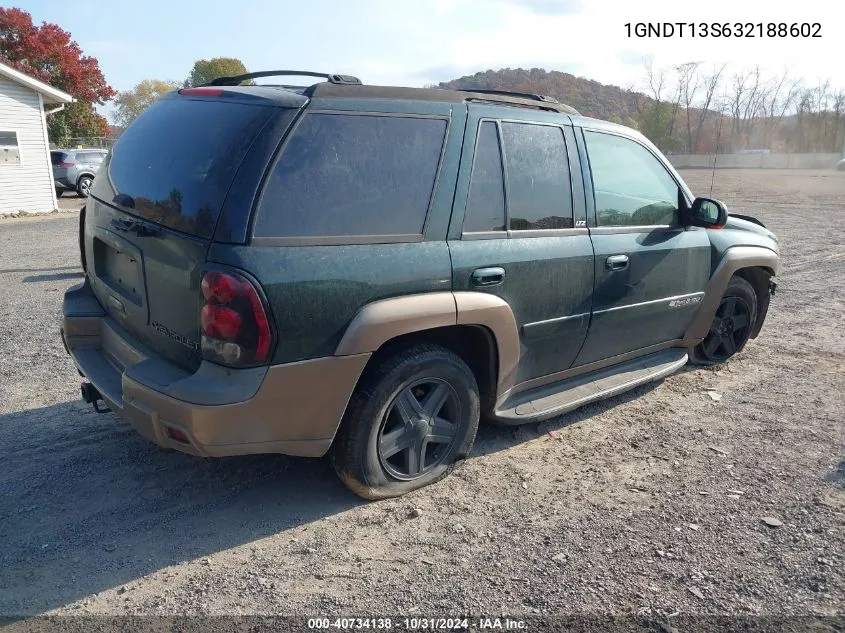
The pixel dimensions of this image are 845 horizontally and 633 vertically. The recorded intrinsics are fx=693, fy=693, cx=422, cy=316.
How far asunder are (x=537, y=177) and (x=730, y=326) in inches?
107

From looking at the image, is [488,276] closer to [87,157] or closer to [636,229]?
[636,229]

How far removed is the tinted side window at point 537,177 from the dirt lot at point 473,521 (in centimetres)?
139

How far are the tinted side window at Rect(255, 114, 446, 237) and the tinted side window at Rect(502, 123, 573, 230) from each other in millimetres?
504

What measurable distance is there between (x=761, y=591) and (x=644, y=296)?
2.02 meters

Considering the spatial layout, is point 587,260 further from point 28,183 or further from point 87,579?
point 28,183

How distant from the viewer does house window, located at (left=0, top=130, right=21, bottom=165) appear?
18.2m

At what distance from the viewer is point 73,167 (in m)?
22.5

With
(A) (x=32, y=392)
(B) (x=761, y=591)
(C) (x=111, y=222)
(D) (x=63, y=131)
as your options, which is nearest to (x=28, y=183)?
(D) (x=63, y=131)

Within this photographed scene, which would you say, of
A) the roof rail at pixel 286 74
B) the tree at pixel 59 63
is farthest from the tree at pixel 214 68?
the roof rail at pixel 286 74

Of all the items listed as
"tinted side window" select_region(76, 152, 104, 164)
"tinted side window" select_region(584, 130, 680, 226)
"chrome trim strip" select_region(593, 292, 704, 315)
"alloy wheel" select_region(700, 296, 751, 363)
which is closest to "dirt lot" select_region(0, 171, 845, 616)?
"alloy wheel" select_region(700, 296, 751, 363)

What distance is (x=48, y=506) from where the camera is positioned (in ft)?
11.3

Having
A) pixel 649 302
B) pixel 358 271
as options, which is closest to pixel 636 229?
pixel 649 302

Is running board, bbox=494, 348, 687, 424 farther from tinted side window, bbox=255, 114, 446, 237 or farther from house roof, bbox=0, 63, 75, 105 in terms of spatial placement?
house roof, bbox=0, 63, 75, 105

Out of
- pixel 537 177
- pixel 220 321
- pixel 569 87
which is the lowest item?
pixel 220 321
